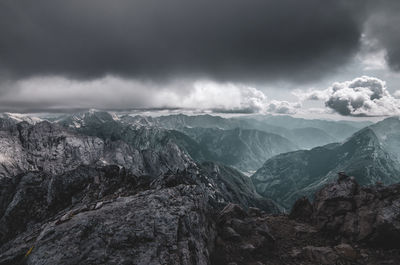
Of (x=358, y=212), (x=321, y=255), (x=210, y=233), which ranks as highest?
(x=358, y=212)

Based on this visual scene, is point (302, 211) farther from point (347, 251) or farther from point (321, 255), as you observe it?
point (321, 255)

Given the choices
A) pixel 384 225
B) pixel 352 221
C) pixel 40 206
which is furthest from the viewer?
pixel 40 206

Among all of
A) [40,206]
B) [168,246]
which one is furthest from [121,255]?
[40,206]

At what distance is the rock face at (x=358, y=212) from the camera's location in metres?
23.4

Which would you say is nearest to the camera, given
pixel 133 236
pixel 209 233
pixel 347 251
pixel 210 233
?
pixel 133 236

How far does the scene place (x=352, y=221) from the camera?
27.4m

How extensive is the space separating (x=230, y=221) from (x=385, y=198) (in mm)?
18996

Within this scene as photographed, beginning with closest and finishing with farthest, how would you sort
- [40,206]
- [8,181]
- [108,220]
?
1. [108,220]
2. [40,206]
3. [8,181]

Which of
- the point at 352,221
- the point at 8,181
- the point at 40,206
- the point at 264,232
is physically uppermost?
the point at 352,221

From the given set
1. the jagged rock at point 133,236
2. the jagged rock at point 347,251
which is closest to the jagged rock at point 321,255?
the jagged rock at point 347,251

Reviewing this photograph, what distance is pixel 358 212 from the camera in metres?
27.9

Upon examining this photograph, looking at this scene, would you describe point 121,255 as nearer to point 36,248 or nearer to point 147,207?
point 147,207

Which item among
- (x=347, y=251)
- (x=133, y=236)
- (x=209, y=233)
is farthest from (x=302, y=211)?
(x=133, y=236)

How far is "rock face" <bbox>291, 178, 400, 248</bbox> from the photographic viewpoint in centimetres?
2340
